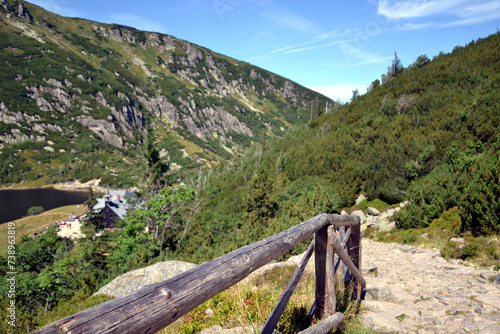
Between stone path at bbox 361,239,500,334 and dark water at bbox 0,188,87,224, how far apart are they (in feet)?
306

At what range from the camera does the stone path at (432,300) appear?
3572mm

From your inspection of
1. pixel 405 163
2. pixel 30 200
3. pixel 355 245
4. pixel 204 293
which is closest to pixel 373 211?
pixel 405 163

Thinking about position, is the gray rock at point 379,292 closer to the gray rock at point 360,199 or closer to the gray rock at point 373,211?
the gray rock at point 373,211

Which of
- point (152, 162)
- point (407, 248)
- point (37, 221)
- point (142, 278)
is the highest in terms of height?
point (152, 162)

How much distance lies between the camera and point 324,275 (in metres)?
3.09

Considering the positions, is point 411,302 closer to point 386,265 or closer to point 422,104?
point 386,265

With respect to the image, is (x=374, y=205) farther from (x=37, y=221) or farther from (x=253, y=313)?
(x=37, y=221)

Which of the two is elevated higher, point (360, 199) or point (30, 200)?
point (360, 199)

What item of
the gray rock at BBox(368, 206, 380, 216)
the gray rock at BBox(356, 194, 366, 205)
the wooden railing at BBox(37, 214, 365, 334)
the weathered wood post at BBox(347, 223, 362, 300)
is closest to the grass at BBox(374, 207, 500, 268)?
the gray rock at BBox(368, 206, 380, 216)

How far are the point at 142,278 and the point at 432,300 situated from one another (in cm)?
826

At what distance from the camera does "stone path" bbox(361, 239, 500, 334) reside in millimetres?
3572

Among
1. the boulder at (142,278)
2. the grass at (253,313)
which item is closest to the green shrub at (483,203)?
the grass at (253,313)

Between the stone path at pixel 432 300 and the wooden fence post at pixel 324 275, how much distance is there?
985 mm

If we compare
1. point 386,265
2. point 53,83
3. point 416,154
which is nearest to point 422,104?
point 416,154
